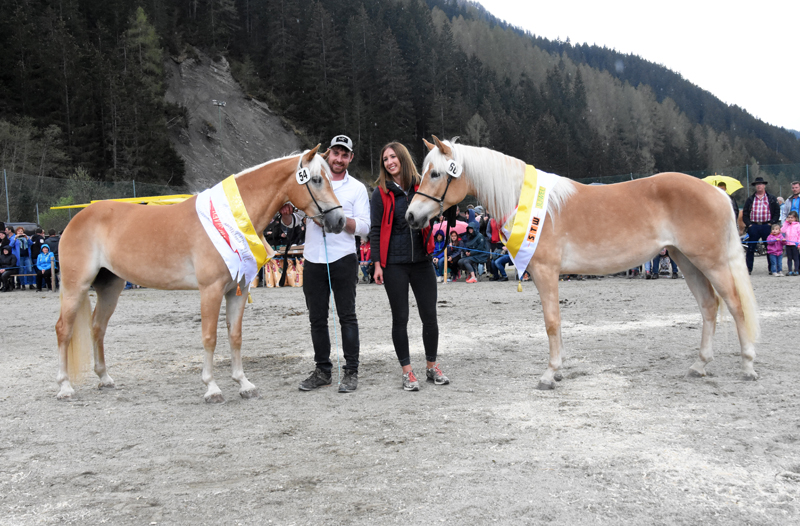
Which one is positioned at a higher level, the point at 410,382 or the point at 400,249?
the point at 400,249

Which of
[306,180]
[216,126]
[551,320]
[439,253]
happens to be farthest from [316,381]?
[216,126]

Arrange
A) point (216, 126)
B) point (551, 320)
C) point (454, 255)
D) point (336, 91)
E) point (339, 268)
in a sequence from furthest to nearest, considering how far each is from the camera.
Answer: point (336, 91) < point (216, 126) < point (454, 255) < point (339, 268) < point (551, 320)

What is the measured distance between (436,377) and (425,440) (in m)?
1.49

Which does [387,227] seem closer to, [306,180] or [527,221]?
[306,180]

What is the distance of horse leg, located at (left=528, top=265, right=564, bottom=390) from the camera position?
4.77 metres

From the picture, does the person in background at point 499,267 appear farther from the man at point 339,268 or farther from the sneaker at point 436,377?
the man at point 339,268

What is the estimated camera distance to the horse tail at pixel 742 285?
489cm

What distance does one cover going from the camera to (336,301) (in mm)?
5016

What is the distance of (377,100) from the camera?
63.0 meters

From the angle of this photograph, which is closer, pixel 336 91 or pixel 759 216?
pixel 759 216

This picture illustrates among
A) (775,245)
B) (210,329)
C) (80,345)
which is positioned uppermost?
(775,245)

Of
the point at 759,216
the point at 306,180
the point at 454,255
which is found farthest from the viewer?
the point at 454,255

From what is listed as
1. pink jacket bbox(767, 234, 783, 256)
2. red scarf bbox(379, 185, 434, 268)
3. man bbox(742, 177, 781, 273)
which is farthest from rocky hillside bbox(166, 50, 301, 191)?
red scarf bbox(379, 185, 434, 268)

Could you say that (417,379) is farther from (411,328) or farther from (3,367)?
(3,367)
